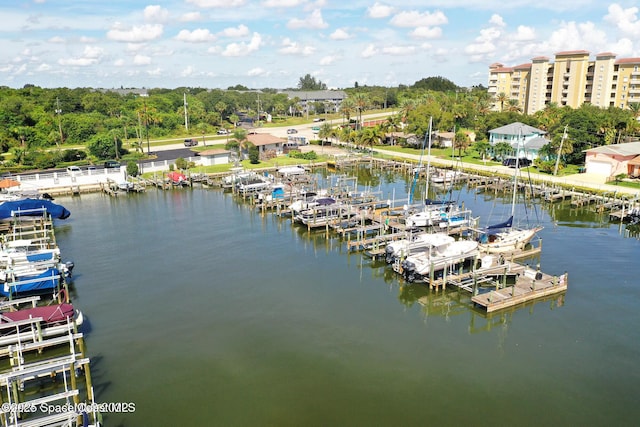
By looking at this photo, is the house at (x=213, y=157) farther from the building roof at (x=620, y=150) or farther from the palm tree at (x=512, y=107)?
the palm tree at (x=512, y=107)

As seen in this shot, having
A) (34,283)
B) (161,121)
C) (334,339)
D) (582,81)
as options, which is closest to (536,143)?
(582,81)

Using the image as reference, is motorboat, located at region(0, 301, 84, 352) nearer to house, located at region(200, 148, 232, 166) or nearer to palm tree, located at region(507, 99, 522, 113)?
house, located at region(200, 148, 232, 166)

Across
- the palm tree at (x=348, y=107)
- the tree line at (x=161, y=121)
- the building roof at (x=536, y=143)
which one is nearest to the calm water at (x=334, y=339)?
the building roof at (x=536, y=143)

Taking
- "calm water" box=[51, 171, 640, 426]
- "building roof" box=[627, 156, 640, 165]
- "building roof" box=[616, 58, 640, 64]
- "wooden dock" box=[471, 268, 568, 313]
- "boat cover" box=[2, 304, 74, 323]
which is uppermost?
"building roof" box=[616, 58, 640, 64]


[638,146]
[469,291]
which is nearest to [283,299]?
[469,291]

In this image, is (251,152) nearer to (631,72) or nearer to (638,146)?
(638,146)

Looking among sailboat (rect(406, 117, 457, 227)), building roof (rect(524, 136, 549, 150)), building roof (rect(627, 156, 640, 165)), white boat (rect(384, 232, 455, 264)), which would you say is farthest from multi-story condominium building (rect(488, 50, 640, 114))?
white boat (rect(384, 232, 455, 264))

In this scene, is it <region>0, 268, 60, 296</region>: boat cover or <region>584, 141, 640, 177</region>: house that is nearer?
<region>0, 268, 60, 296</region>: boat cover
